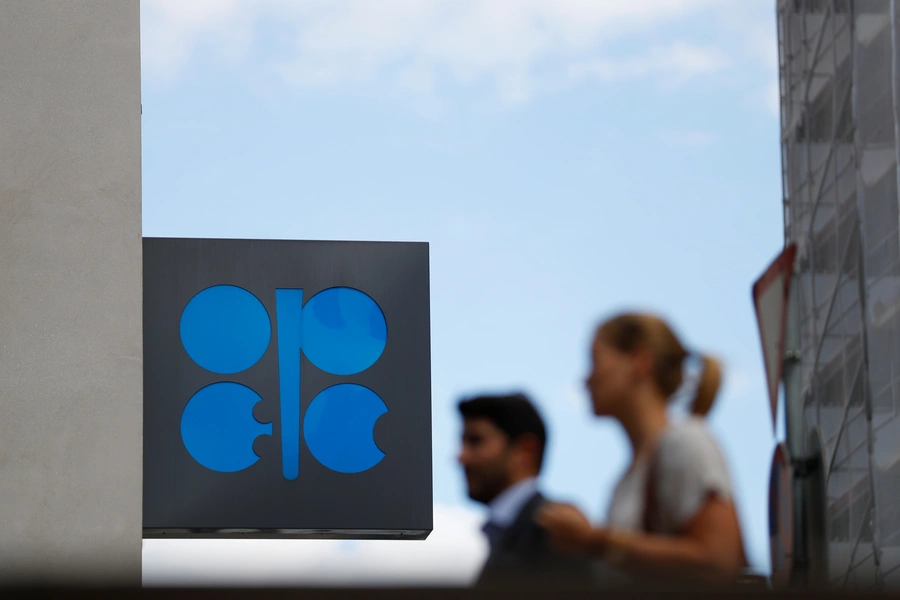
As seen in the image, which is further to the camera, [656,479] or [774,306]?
[774,306]

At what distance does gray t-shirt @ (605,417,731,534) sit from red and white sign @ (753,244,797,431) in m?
0.65

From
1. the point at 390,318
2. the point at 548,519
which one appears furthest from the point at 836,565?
the point at 548,519

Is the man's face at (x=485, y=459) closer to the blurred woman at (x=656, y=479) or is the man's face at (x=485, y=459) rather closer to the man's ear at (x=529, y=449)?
the man's ear at (x=529, y=449)

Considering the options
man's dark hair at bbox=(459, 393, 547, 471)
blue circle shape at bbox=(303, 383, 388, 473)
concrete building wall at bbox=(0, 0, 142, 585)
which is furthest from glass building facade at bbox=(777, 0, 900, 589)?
man's dark hair at bbox=(459, 393, 547, 471)

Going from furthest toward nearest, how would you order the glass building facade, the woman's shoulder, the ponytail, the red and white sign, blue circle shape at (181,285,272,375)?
1. blue circle shape at (181,285,272,375)
2. the glass building facade
3. the red and white sign
4. the ponytail
5. the woman's shoulder

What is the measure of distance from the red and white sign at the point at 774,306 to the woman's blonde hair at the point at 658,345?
1.45 feet

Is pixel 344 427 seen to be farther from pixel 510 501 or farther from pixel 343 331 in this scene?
pixel 510 501

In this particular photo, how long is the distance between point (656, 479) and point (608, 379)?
0.30m

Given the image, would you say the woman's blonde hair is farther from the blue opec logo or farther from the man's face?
the blue opec logo

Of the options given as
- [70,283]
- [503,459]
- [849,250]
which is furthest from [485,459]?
[849,250]

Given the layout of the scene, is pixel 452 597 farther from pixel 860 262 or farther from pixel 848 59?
pixel 848 59

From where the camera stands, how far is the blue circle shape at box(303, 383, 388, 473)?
1834 cm

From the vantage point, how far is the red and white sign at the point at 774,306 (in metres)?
3.40

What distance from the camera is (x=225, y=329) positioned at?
1884cm
